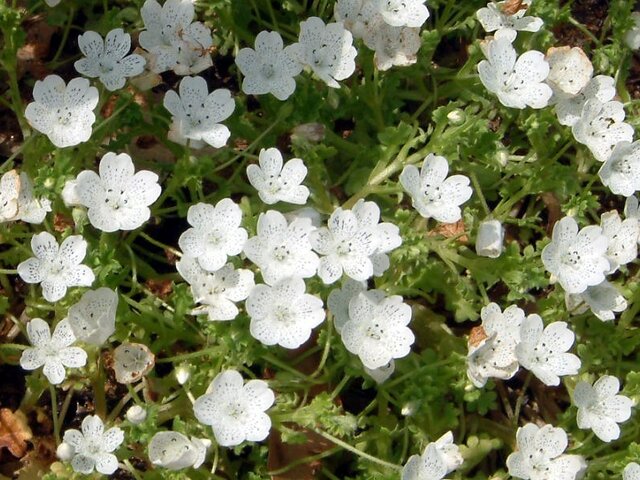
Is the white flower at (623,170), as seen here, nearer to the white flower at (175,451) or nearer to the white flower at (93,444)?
the white flower at (175,451)

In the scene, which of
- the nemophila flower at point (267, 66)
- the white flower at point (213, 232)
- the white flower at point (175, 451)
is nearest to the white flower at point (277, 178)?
the white flower at point (213, 232)

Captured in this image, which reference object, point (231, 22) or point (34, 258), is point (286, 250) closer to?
point (34, 258)

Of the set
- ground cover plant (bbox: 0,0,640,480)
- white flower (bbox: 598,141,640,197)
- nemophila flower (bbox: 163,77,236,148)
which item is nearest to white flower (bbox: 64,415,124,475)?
ground cover plant (bbox: 0,0,640,480)

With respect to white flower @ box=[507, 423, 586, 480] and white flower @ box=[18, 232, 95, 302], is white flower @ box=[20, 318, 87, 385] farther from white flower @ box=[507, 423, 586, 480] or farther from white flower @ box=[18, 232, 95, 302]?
white flower @ box=[507, 423, 586, 480]

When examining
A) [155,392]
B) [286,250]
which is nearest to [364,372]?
[286,250]

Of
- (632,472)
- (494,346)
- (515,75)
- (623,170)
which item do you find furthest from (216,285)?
(623,170)

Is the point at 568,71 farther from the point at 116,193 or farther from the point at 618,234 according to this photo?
the point at 116,193

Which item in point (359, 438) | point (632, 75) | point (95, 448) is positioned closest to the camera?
point (95, 448)

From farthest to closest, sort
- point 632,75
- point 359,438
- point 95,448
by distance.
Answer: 1. point 632,75
2. point 359,438
3. point 95,448
